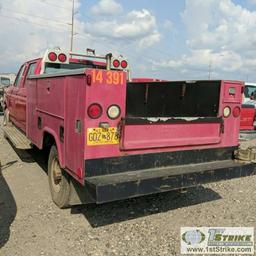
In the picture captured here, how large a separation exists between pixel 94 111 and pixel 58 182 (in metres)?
1.70

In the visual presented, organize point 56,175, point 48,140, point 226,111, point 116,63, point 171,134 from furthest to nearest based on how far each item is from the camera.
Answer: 1. point 116,63
2. point 48,140
3. point 56,175
4. point 226,111
5. point 171,134

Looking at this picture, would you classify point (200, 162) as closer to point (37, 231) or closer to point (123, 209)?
point (123, 209)

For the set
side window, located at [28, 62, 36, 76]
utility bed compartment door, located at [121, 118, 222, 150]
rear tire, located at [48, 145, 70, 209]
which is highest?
side window, located at [28, 62, 36, 76]

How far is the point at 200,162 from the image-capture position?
445cm

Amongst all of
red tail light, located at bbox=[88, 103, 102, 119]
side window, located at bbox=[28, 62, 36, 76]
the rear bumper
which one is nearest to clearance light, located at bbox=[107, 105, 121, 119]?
red tail light, located at bbox=[88, 103, 102, 119]

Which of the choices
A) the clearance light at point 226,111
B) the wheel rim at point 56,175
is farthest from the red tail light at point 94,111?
A: the clearance light at point 226,111

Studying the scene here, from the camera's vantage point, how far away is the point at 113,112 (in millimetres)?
3715

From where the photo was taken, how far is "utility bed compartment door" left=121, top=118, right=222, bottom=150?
386 cm

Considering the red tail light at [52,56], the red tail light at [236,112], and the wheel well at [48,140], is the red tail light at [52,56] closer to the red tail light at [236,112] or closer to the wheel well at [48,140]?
the wheel well at [48,140]

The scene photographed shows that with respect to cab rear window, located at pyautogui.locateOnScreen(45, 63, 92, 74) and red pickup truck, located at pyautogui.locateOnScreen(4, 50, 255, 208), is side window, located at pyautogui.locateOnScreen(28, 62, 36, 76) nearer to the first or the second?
cab rear window, located at pyautogui.locateOnScreen(45, 63, 92, 74)

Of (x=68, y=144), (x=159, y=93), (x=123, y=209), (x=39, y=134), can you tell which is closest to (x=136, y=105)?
(x=159, y=93)

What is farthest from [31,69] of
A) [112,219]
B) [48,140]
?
[112,219]

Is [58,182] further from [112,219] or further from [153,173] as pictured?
[153,173]

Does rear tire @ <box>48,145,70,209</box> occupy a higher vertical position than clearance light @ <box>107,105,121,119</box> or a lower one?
lower
